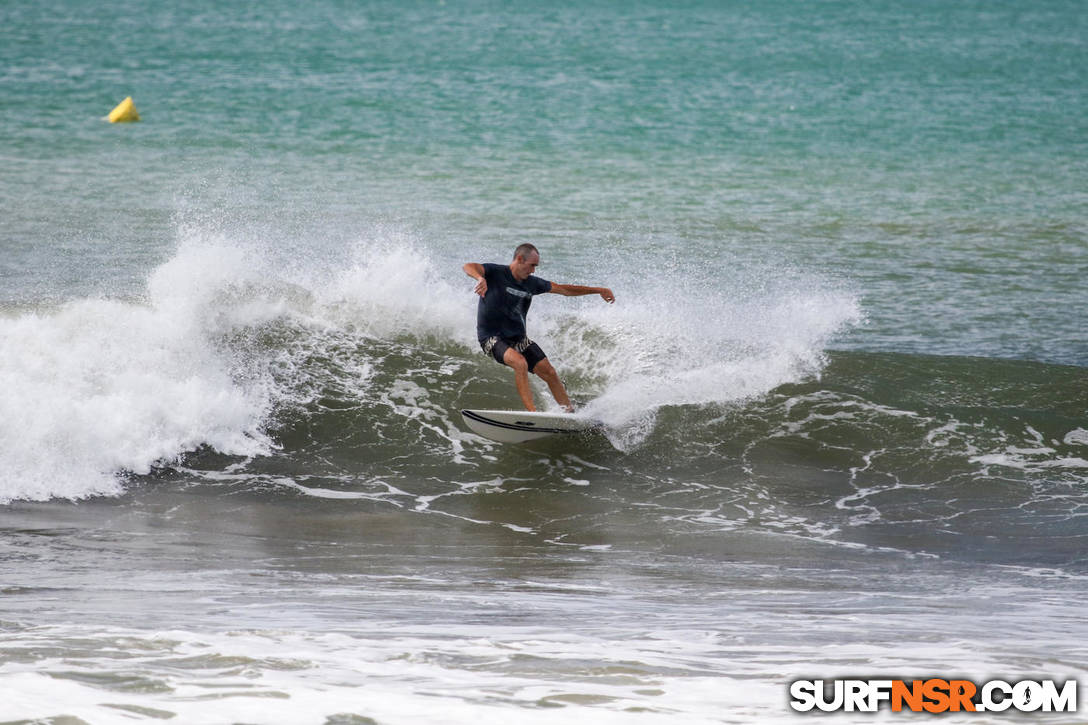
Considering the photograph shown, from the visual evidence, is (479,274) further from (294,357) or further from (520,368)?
(294,357)

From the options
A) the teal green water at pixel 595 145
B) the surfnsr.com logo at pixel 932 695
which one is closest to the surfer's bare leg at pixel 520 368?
the surfnsr.com logo at pixel 932 695

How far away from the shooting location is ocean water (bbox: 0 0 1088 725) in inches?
215

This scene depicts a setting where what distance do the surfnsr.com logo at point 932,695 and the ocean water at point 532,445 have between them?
0.40 ft

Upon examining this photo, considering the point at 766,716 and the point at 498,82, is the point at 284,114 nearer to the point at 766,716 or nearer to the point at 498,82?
the point at 498,82

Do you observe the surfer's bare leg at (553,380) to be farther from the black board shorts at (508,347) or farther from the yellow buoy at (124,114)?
the yellow buoy at (124,114)

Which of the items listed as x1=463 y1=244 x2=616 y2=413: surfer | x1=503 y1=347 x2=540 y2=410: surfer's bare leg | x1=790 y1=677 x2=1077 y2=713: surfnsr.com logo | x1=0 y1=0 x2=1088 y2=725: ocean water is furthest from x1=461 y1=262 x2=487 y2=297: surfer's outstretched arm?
x1=790 y1=677 x2=1077 y2=713: surfnsr.com logo

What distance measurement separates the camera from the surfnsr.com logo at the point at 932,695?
4.86m

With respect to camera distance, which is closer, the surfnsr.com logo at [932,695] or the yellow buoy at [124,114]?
the surfnsr.com logo at [932,695]

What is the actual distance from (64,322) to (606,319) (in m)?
5.86

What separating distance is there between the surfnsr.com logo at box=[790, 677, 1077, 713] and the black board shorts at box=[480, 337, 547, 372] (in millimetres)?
5923

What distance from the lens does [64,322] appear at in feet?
42.2

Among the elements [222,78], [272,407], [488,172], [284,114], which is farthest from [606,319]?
[222,78]

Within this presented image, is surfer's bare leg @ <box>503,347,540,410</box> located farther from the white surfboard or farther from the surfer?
the white surfboard

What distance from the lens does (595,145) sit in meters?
35.4
